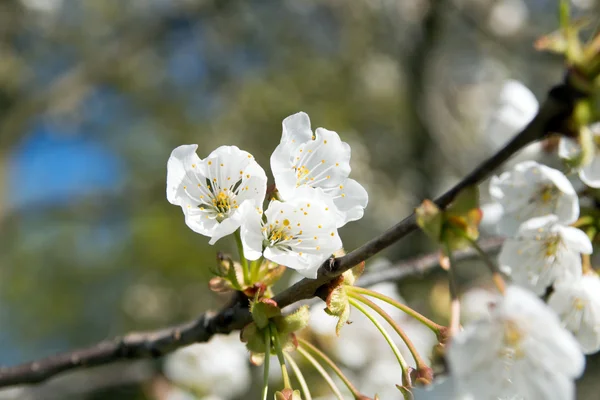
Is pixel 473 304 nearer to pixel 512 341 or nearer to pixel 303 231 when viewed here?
pixel 303 231

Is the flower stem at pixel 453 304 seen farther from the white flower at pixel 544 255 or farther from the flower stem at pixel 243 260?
the flower stem at pixel 243 260

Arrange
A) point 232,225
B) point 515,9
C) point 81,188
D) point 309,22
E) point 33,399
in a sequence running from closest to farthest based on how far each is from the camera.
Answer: point 232,225
point 33,399
point 515,9
point 309,22
point 81,188

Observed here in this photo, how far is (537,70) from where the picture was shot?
4641 millimetres

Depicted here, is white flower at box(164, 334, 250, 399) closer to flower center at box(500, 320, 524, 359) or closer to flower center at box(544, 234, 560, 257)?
flower center at box(544, 234, 560, 257)

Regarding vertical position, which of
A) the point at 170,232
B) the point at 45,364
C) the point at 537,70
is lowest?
the point at 45,364

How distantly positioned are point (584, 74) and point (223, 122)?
6.33 metres

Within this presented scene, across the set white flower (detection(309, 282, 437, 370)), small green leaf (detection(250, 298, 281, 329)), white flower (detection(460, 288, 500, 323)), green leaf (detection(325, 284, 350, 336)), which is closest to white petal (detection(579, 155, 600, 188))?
green leaf (detection(325, 284, 350, 336))

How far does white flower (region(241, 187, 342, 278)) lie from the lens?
36.9 inches

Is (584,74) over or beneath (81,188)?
beneath

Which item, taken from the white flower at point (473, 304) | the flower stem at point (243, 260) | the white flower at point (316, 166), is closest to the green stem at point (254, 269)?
the flower stem at point (243, 260)

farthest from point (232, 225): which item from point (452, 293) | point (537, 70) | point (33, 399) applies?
point (537, 70)

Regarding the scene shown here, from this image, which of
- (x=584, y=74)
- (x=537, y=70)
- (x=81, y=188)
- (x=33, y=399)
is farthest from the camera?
(x=81, y=188)

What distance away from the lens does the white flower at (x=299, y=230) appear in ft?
3.07

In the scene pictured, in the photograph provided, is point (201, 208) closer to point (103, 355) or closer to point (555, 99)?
point (103, 355)
